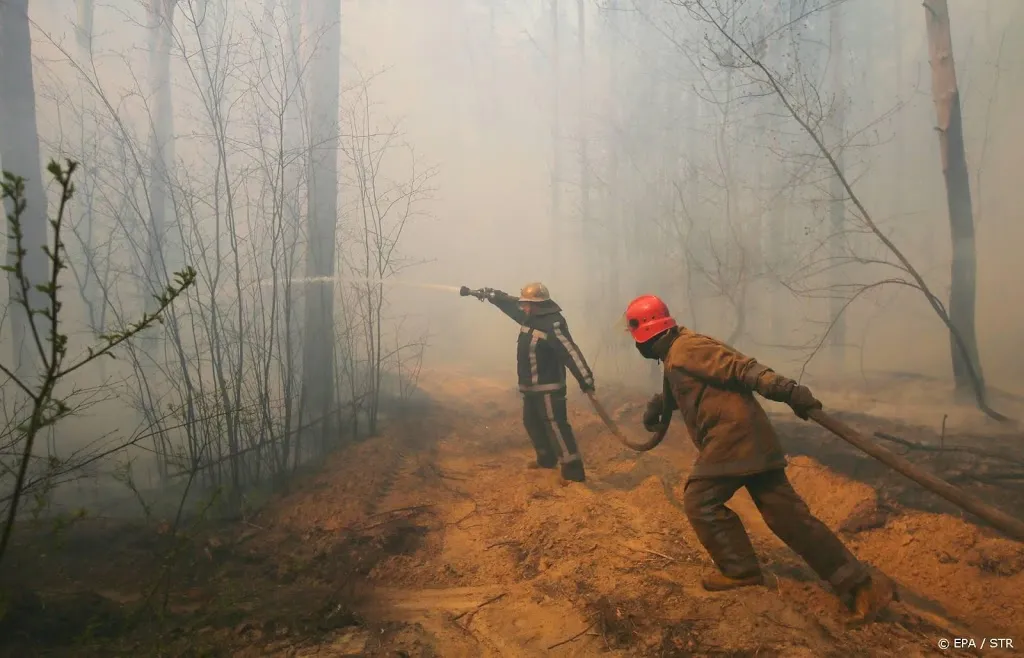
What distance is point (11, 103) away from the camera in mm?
8578

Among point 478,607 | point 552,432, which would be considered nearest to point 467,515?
point 552,432

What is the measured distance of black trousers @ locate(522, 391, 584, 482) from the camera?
5.82m

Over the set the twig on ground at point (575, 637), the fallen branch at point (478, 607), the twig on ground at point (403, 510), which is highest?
the twig on ground at point (575, 637)

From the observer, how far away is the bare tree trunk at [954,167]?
746 cm

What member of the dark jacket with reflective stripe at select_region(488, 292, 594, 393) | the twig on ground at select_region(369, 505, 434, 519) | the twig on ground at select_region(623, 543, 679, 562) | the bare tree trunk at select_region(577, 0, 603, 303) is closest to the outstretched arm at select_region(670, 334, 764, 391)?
the twig on ground at select_region(623, 543, 679, 562)

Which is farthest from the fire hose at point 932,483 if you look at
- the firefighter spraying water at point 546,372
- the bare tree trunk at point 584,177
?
the bare tree trunk at point 584,177

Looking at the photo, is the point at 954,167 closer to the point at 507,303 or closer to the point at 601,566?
the point at 507,303

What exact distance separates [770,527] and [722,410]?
29.4 inches

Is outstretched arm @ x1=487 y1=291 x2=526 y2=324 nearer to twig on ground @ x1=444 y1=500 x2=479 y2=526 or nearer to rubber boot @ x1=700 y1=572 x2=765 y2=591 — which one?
twig on ground @ x1=444 y1=500 x2=479 y2=526

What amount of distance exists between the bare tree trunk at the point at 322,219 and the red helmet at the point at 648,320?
465 cm

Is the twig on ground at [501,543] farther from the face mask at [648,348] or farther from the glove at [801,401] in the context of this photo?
the glove at [801,401]

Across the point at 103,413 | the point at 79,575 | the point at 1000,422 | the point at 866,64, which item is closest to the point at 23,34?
the point at 103,413

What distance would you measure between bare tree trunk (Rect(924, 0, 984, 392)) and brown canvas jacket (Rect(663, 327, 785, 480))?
662 cm

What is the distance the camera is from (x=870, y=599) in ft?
9.46
